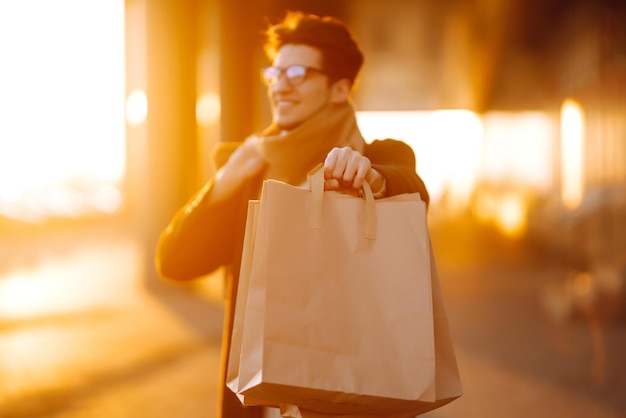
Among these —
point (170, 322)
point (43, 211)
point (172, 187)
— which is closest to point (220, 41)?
point (172, 187)

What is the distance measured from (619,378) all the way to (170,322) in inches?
165

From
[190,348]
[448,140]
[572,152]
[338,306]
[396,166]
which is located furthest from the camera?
[448,140]

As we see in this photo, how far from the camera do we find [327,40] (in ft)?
5.34

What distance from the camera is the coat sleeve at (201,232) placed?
1.68 m

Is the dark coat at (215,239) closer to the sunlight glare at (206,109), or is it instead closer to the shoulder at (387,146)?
the shoulder at (387,146)

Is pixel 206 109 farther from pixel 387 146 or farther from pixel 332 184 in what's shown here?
pixel 332 184

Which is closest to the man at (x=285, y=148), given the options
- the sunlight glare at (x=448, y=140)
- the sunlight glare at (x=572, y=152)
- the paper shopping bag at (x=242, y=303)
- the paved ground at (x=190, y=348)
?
the paper shopping bag at (x=242, y=303)

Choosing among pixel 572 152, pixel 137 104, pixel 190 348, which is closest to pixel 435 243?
pixel 572 152

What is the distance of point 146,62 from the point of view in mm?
8547

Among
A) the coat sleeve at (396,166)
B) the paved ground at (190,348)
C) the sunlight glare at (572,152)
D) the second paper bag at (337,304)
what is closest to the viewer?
the second paper bag at (337,304)

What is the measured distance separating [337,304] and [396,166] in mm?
403

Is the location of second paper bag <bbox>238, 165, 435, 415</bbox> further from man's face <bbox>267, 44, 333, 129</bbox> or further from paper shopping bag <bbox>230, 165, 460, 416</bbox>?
man's face <bbox>267, 44, 333, 129</bbox>

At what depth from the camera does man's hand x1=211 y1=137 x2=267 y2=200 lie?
1.66m

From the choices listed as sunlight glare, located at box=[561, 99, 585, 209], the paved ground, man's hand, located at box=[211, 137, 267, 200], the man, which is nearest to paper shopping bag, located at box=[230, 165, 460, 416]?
the man
